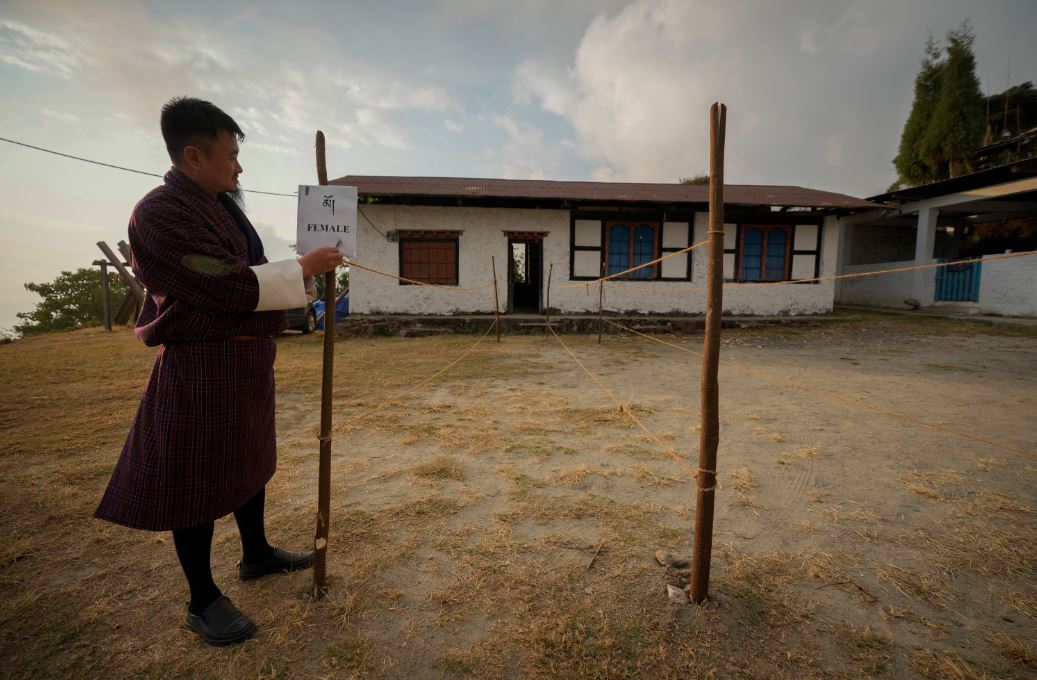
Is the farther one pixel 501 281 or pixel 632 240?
pixel 632 240

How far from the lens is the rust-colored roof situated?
10648 mm

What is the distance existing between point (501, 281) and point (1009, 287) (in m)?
12.5

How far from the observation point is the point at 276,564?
77.0 inches

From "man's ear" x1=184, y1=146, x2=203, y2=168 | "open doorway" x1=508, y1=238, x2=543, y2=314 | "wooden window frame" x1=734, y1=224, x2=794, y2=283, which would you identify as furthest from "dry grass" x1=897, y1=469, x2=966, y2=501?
"open doorway" x1=508, y1=238, x2=543, y2=314

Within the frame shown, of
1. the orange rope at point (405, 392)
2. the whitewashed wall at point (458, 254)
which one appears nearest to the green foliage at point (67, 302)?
the whitewashed wall at point (458, 254)

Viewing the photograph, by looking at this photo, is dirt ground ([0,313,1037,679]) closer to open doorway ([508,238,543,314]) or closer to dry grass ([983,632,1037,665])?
dry grass ([983,632,1037,665])

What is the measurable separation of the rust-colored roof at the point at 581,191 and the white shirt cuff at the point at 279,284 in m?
8.78

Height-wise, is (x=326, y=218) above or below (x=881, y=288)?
below

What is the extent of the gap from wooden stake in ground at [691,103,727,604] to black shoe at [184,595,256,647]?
1708 millimetres

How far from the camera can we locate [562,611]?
5.70 ft

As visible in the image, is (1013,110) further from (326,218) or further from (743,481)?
(326,218)

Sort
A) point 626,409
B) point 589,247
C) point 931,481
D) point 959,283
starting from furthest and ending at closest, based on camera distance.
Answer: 1. point 959,283
2. point 589,247
3. point 626,409
4. point 931,481

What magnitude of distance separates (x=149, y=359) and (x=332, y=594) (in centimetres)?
751

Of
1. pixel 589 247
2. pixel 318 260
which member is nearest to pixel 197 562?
pixel 318 260
